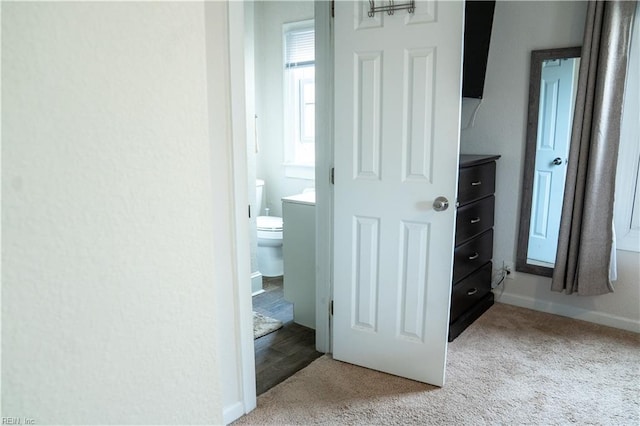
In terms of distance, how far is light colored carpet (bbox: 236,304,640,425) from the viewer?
2059mm

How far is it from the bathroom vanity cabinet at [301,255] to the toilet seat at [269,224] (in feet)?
2.58

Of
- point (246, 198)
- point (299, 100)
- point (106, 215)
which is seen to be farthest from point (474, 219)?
point (106, 215)

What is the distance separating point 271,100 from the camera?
14.6ft

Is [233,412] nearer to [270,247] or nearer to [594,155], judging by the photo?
[270,247]

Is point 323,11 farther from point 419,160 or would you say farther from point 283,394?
point 283,394

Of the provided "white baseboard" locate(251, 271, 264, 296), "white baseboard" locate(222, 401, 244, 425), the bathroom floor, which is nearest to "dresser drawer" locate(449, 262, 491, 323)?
the bathroom floor

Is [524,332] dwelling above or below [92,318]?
below

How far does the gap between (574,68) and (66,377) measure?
3298 millimetres

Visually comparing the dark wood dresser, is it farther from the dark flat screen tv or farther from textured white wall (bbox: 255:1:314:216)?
textured white wall (bbox: 255:1:314:216)

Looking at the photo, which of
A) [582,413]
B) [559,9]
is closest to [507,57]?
[559,9]

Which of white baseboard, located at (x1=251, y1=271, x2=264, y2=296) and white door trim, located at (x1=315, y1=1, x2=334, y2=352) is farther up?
white door trim, located at (x1=315, y1=1, x2=334, y2=352)

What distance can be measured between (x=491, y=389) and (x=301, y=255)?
1319 millimetres

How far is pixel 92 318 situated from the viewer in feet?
1.74

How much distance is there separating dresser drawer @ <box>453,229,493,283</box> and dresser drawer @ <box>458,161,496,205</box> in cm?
29
